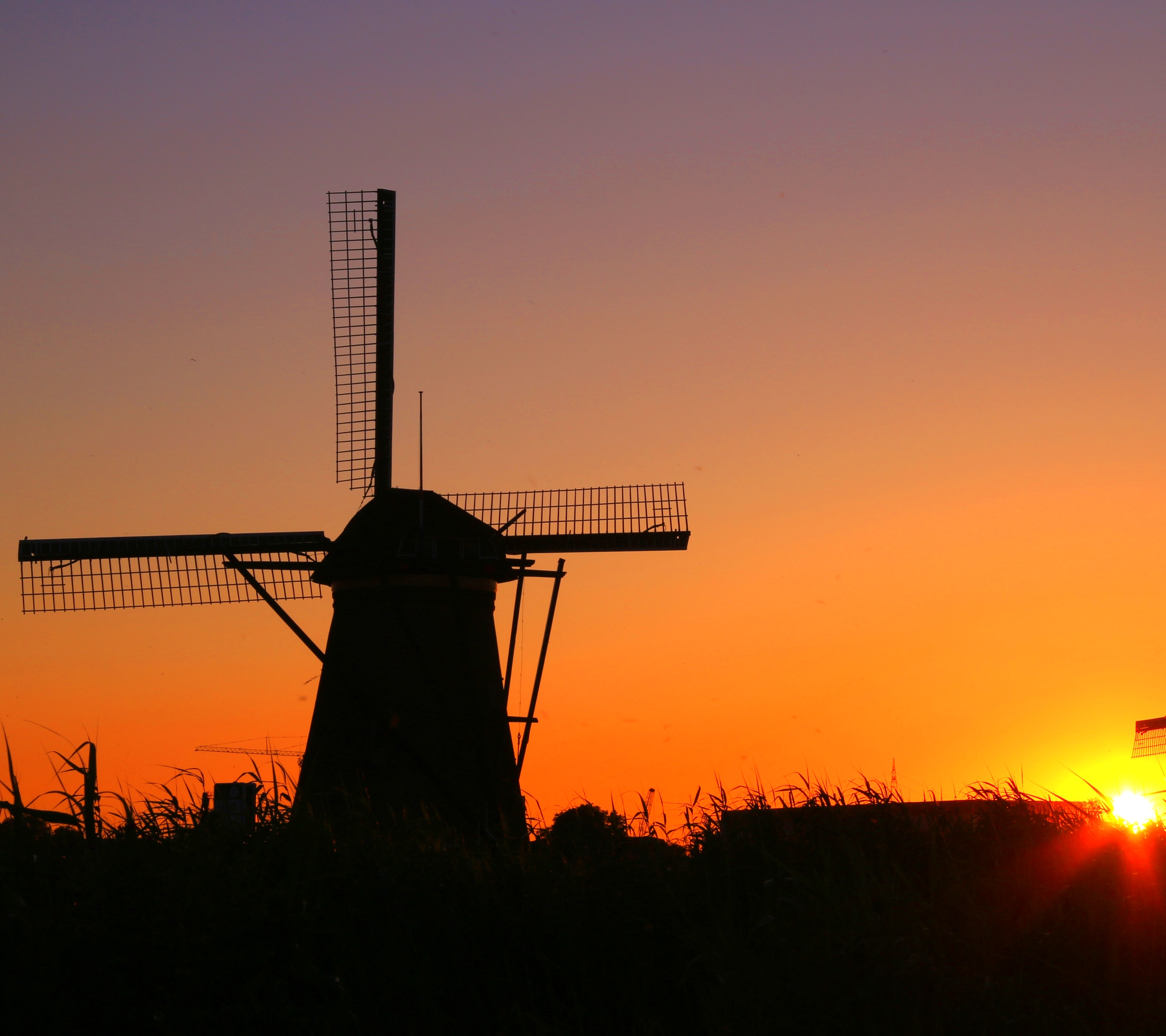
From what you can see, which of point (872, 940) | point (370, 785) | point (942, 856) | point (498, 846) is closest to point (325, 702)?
point (370, 785)

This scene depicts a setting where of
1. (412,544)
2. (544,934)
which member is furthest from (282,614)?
(544,934)

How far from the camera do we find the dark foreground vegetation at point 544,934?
618cm

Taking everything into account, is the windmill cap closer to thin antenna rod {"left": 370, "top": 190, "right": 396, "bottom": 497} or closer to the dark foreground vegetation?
thin antenna rod {"left": 370, "top": 190, "right": 396, "bottom": 497}

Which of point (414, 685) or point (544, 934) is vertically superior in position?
point (414, 685)

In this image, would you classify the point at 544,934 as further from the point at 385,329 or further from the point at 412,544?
the point at 385,329

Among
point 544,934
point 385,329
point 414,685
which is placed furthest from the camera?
point 385,329

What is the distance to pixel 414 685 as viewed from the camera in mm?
17047

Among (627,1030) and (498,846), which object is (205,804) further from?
(627,1030)

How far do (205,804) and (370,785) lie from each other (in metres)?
9.30

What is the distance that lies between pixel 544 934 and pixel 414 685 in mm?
9859

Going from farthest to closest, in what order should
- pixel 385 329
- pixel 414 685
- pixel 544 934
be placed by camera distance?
pixel 385 329, pixel 414 685, pixel 544 934

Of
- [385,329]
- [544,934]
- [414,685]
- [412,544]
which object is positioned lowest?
[544,934]

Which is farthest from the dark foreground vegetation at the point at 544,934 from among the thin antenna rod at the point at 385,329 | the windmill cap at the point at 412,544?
the thin antenna rod at the point at 385,329

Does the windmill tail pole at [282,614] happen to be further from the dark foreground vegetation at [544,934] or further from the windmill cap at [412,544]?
the dark foreground vegetation at [544,934]
